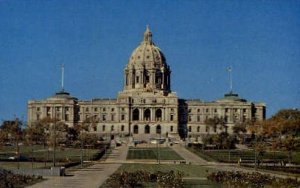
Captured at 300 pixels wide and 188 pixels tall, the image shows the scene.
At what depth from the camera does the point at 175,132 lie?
170 m

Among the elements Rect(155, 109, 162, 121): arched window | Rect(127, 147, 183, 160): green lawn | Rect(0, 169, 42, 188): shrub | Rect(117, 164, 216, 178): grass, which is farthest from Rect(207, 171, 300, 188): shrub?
Rect(155, 109, 162, 121): arched window

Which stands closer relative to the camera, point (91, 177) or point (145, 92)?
point (91, 177)

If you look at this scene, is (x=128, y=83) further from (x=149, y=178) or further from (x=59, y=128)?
(x=149, y=178)

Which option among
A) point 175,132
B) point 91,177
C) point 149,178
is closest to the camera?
point 149,178

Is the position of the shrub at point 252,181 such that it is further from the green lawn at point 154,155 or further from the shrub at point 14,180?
the green lawn at point 154,155

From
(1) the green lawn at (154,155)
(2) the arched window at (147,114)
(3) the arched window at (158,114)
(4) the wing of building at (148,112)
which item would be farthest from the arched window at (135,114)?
(1) the green lawn at (154,155)

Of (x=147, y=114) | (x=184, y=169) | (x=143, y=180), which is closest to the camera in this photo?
(x=143, y=180)

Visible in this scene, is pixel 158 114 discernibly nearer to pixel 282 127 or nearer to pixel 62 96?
pixel 62 96

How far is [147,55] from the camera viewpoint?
190500 mm

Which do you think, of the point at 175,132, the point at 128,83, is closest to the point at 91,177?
the point at 175,132

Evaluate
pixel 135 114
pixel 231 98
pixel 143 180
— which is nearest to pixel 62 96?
pixel 135 114

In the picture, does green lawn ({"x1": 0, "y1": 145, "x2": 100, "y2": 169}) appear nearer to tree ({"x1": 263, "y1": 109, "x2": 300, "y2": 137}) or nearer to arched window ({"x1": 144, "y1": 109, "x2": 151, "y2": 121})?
tree ({"x1": 263, "y1": 109, "x2": 300, "y2": 137})

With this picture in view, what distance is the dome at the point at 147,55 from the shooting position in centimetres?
18900

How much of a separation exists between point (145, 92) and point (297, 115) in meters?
62.4
